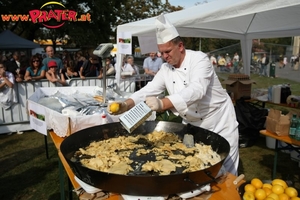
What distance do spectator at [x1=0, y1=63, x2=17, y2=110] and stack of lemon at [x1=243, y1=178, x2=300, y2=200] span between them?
4.76m

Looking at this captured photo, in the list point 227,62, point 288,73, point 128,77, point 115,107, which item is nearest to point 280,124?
point 115,107

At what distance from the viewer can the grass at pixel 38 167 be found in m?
3.16

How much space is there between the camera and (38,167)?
3.78 meters

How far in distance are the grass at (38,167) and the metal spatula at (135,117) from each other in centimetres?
209

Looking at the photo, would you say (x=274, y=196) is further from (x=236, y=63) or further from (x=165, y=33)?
(x=236, y=63)

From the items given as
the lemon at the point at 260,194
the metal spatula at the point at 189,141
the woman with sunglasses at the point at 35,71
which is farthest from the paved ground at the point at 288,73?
the lemon at the point at 260,194

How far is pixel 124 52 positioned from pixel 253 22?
3.11m

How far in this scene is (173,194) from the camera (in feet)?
4.17

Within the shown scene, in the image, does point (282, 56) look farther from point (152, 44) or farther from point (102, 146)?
point (102, 146)

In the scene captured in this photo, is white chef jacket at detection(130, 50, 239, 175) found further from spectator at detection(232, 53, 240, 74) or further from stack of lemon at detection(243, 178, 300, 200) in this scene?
spectator at detection(232, 53, 240, 74)

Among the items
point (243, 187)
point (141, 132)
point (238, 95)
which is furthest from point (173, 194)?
point (238, 95)

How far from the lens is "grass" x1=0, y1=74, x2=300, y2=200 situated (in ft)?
10.4

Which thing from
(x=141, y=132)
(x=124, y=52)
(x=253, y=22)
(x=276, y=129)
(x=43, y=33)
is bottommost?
(x=276, y=129)

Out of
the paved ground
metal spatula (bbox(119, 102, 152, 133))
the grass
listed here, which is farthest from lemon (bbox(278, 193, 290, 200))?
the paved ground
